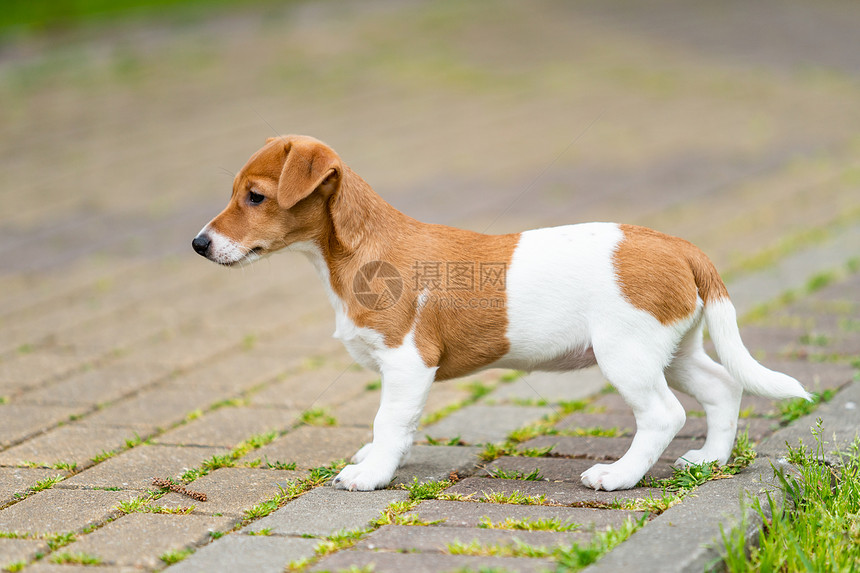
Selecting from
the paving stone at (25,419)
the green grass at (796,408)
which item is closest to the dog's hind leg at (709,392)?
the green grass at (796,408)

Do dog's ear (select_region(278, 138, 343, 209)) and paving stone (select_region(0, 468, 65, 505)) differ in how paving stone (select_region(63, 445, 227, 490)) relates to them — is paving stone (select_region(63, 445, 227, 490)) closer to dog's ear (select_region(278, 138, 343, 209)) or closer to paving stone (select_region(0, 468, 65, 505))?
paving stone (select_region(0, 468, 65, 505))

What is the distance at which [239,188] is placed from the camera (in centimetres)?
363

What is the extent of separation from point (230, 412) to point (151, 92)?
9378 mm

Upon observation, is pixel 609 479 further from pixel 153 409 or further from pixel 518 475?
pixel 153 409

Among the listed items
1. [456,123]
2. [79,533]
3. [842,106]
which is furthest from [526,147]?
[79,533]

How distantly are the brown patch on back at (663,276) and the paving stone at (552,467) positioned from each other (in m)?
0.59

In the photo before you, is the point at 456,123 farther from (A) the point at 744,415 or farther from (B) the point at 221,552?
(B) the point at 221,552

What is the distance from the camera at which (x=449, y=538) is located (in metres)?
3.00

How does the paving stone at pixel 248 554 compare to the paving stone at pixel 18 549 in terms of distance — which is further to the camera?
the paving stone at pixel 18 549

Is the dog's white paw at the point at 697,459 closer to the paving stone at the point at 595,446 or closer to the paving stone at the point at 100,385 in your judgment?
the paving stone at the point at 595,446

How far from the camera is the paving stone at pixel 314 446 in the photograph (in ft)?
13.2

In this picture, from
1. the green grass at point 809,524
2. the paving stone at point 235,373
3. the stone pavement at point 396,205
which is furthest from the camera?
the paving stone at point 235,373

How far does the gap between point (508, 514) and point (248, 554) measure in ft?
2.69

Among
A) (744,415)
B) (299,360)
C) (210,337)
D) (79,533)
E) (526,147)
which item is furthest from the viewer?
(526,147)
